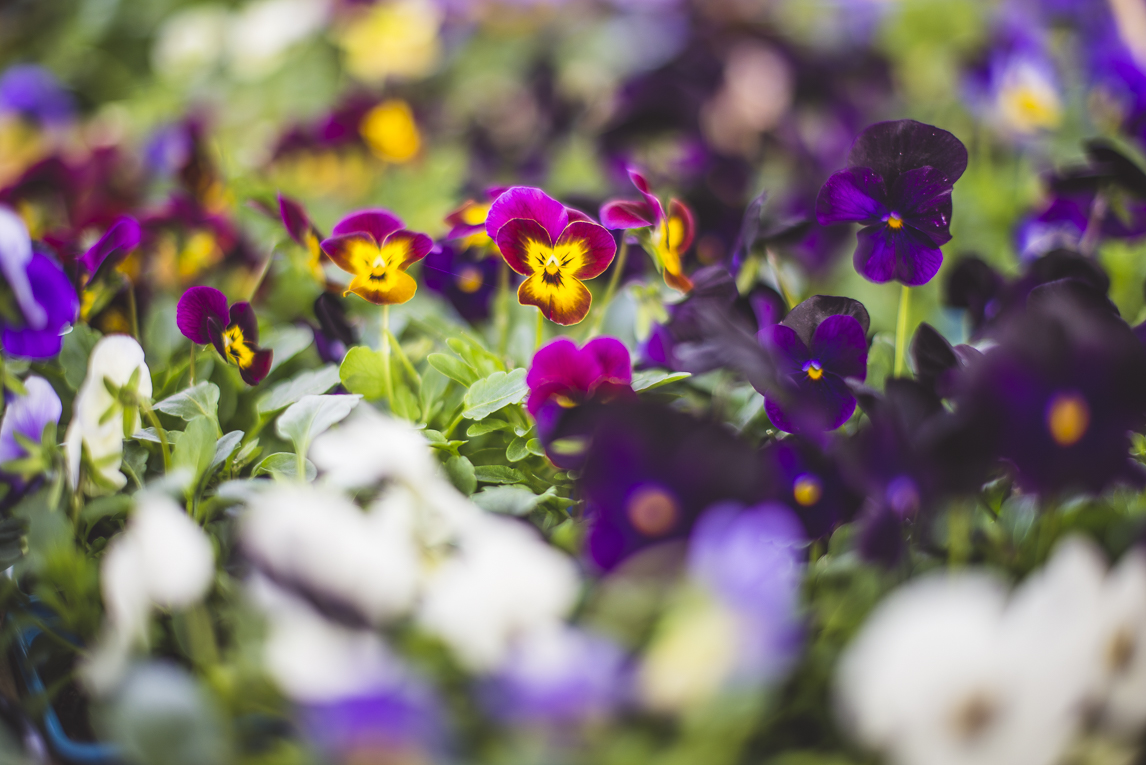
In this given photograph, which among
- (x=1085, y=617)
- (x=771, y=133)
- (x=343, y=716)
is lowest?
(x=343, y=716)

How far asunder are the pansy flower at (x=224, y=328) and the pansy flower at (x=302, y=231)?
8cm

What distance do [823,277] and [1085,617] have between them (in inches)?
30.6

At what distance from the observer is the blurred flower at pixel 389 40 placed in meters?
1.66

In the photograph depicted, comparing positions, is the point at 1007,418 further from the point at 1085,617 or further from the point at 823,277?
the point at 823,277

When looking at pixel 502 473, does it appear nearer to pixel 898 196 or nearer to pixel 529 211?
pixel 529 211

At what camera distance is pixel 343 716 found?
0.30 m

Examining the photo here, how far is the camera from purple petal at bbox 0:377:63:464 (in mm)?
505

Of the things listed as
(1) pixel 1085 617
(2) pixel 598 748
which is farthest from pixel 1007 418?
(2) pixel 598 748

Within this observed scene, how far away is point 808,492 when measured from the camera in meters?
0.48

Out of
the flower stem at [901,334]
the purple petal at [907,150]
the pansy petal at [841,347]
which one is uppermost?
the purple petal at [907,150]

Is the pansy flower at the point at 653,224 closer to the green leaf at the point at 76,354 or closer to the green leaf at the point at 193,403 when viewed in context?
the green leaf at the point at 193,403

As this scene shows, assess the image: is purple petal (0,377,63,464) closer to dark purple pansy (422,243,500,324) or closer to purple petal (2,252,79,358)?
purple petal (2,252,79,358)

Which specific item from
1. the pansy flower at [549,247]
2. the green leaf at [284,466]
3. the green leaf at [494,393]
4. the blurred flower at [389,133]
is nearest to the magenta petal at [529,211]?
the pansy flower at [549,247]

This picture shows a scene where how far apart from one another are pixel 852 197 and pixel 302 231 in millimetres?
454
